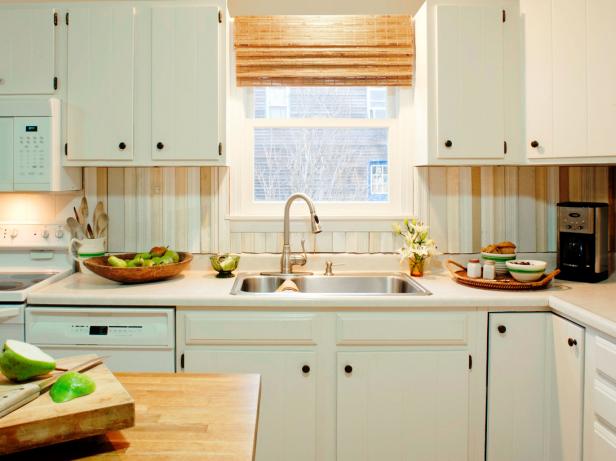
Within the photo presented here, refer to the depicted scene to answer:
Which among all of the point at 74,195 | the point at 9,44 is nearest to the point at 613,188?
the point at 74,195

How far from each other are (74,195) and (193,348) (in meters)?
1.12

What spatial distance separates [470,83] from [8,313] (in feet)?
7.05

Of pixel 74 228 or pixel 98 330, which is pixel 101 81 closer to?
pixel 74 228

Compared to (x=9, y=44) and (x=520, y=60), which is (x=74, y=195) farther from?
(x=520, y=60)

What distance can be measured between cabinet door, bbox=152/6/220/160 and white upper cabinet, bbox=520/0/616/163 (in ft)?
4.54

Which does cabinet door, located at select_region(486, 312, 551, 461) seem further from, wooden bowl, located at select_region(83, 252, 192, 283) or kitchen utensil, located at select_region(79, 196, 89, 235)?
kitchen utensil, located at select_region(79, 196, 89, 235)

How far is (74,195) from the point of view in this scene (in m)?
3.00

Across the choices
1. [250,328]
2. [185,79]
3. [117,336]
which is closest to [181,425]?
[250,328]

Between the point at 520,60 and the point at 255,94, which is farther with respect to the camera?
the point at 255,94

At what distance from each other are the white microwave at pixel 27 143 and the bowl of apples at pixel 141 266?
440mm

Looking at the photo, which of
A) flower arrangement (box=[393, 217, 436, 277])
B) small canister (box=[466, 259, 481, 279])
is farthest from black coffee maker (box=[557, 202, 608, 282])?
flower arrangement (box=[393, 217, 436, 277])

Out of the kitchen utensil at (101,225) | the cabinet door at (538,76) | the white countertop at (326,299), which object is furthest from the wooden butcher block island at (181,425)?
the cabinet door at (538,76)

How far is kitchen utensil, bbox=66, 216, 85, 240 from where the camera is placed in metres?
2.91

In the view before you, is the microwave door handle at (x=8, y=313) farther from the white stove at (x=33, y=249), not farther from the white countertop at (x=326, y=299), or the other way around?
the white stove at (x=33, y=249)
